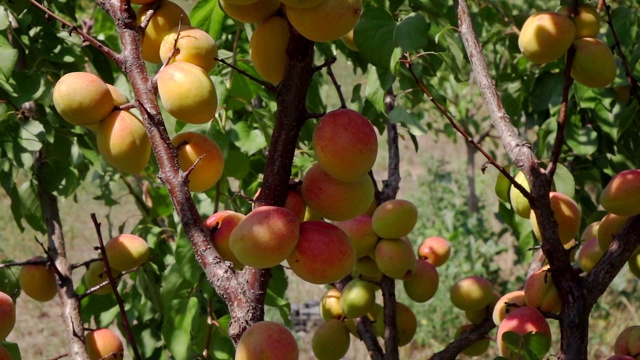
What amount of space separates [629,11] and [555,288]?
0.93 meters

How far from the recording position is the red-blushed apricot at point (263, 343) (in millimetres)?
690

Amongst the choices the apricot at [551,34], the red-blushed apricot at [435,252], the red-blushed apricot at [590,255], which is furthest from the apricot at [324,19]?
the red-blushed apricot at [435,252]

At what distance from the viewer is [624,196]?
103cm

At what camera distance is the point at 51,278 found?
1.41 metres

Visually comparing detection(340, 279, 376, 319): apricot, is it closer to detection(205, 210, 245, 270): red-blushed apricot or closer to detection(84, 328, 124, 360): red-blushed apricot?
detection(84, 328, 124, 360): red-blushed apricot

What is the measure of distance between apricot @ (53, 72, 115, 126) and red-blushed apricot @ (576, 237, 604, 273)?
2.30 ft

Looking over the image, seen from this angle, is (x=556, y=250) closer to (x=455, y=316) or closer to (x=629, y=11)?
(x=629, y=11)

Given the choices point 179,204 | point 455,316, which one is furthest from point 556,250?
point 455,316

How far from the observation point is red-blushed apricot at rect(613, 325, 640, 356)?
3.57 feet

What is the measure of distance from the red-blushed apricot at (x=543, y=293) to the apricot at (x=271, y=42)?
1.66 feet

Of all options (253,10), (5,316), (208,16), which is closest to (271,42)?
(253,10)

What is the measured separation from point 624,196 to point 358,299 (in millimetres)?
526

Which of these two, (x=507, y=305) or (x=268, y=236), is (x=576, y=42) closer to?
(x=507, y=305)

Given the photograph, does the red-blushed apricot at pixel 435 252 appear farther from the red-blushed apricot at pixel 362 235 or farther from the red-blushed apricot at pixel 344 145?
the red-blushed apricot at pixel 344 145
